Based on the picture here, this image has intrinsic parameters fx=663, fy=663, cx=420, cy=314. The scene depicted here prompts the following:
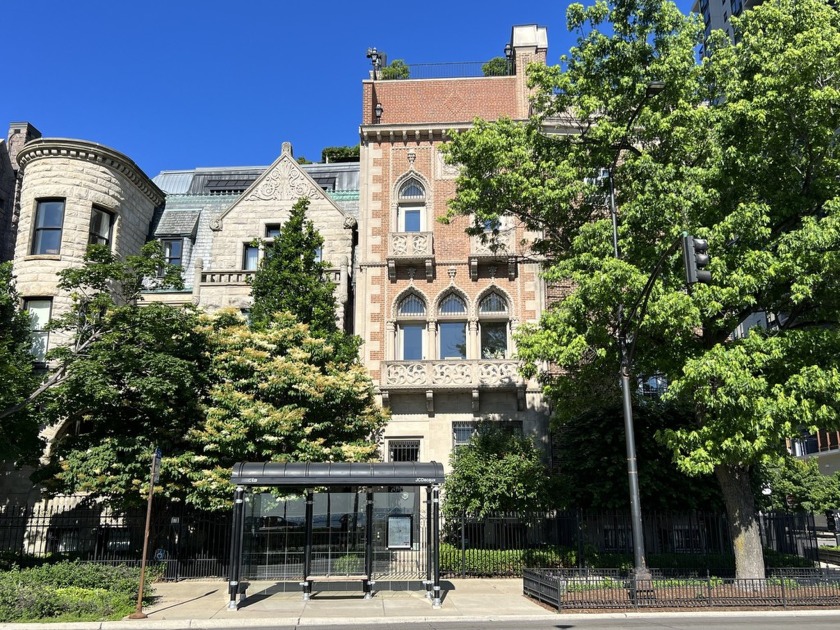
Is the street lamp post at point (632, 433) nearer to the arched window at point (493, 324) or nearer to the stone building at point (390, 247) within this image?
the stone building at point (390, 247)

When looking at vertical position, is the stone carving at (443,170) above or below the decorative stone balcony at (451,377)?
above

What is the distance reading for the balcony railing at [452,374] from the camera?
23109 mm

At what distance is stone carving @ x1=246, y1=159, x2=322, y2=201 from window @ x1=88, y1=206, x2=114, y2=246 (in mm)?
5387

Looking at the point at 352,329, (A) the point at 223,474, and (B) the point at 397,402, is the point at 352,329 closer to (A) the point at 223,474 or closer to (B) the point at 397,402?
(B) the point at 397,402

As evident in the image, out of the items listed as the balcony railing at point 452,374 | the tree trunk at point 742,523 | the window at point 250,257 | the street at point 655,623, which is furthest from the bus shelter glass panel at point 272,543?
the window at point 250,257

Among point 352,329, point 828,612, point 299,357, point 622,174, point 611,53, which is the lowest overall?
point 828,612

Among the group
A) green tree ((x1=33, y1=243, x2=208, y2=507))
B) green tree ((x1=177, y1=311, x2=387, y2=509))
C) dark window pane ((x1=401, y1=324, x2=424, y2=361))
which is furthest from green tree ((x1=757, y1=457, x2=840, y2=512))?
green tree ((x1=33, y1=243, x2=208, y2=507))

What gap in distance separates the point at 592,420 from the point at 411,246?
9048mm

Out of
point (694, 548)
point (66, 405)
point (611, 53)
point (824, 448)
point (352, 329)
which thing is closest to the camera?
point (611, 53)

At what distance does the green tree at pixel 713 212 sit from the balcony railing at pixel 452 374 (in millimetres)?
5050

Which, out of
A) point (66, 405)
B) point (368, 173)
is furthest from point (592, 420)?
point (66, 405)

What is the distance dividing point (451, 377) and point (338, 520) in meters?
8.41

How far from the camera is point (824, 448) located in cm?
3725

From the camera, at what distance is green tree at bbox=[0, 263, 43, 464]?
16484 millimetres
